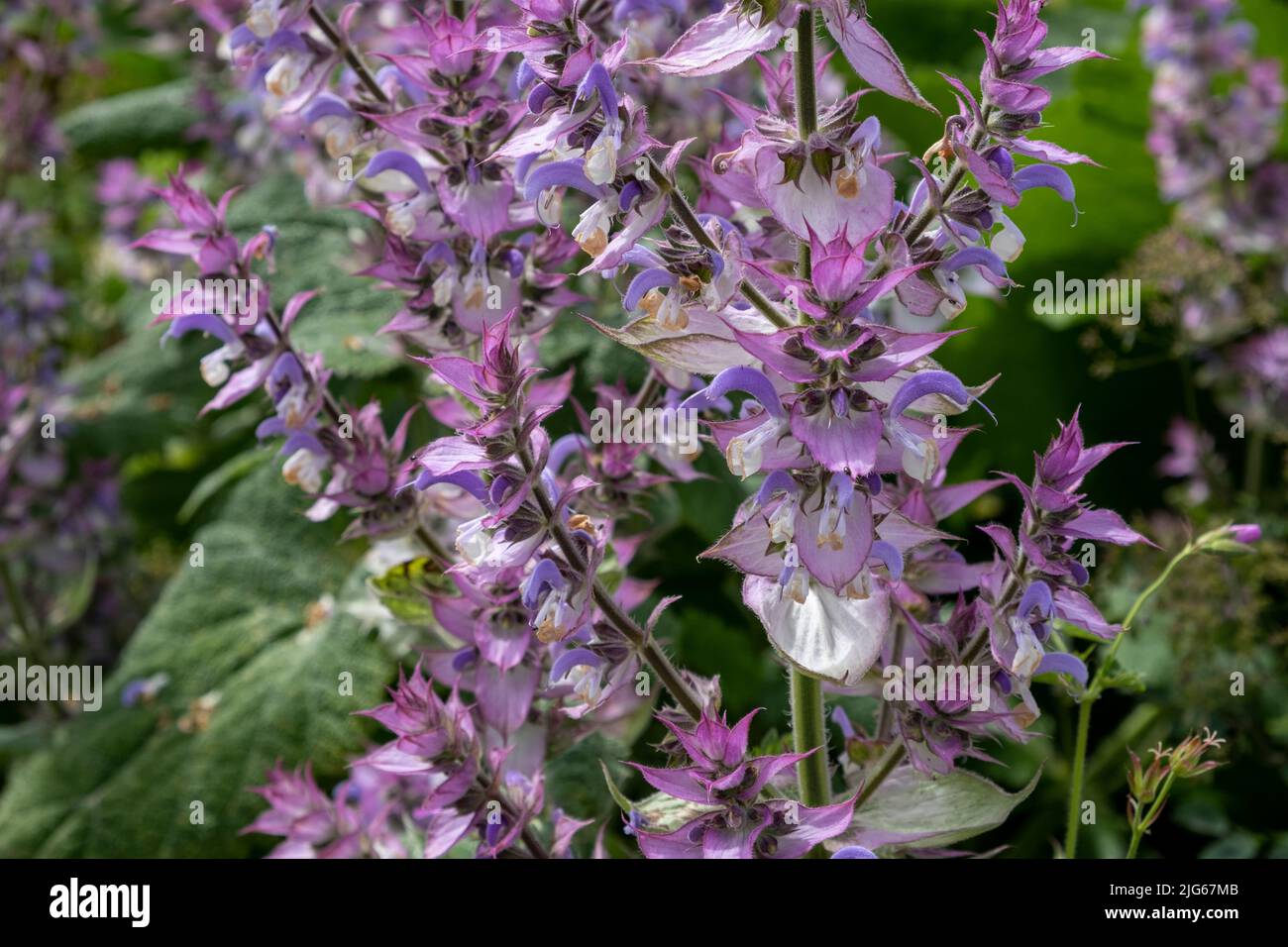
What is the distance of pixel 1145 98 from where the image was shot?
9.49 ft

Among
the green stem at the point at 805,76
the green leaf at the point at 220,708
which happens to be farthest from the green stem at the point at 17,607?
the green stem at the point at 805,76

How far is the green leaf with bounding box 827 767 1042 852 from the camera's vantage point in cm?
115

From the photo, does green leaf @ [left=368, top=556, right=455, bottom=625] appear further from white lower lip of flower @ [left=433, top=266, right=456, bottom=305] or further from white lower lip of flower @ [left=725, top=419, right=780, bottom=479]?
white lower lip of flower @ [left=725, top=419, right=780, bottom=479]

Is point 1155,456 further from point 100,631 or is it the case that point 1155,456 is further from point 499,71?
point 100,631

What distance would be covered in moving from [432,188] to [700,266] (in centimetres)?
43

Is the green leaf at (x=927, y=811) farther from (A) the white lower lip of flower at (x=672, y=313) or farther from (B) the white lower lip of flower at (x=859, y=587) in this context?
(A) the white lower lip of flower at (x=672, y=313)

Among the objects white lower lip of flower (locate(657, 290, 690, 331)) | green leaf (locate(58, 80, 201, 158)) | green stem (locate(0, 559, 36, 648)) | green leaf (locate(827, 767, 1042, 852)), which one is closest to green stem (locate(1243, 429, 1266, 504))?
green leaf (locate(827, 767, 1042, 852))

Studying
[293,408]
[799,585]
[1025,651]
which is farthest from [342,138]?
[1025,651]

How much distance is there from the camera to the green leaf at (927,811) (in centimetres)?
115

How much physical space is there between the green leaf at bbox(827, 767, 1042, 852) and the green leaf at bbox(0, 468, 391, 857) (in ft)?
2.72

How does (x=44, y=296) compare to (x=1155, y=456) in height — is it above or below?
above

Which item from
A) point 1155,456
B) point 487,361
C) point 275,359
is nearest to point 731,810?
point 487,361

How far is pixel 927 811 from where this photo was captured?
1192 millimetres

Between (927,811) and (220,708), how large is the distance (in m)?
1.23
